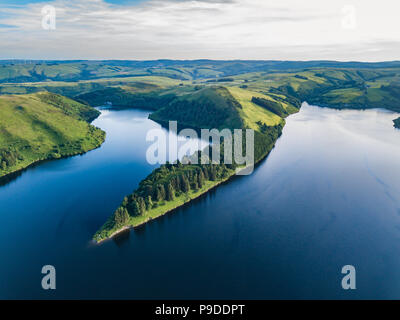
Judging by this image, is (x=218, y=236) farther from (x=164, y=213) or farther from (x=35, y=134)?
(x=35, y=134)

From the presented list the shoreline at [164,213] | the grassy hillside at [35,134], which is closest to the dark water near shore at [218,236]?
the shoreline at [164,213]

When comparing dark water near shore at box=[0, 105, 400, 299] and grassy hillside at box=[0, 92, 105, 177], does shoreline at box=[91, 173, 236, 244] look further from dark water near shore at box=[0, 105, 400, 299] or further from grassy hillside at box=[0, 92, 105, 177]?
grassy hillside at box=[0, 92, 105, 177]

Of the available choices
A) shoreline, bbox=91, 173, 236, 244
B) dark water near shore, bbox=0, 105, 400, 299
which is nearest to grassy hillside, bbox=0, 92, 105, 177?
dark water near shore, bbox=0, 105, 400, 299

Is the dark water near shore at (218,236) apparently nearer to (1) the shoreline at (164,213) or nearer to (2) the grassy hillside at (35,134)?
(1) the shoreline at (164,213)

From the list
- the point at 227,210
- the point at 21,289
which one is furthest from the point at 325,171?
the point at 21,289
